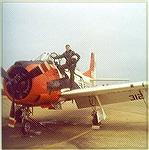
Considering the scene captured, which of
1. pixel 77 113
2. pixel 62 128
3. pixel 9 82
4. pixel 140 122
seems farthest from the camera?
pixel 77 113

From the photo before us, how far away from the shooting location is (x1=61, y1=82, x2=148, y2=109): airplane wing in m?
3.45

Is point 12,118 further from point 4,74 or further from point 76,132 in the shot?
point 76,132

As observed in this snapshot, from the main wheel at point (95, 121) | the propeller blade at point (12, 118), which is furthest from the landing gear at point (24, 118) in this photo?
the main wheel at point (95, 121)

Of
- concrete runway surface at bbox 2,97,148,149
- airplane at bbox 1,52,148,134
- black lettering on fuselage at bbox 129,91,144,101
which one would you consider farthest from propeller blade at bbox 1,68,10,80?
black lettering on fuselage at bbox 129,91,144,101

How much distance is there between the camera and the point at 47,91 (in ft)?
11.1

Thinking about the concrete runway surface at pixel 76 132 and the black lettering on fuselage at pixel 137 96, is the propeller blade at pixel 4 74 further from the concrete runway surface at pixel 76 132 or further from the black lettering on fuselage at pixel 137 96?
the black lettering on fuselage at pixel 137 96

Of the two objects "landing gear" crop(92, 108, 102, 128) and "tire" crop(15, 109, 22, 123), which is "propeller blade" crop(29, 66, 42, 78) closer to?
"tire" crop(15, 109, 22, 123)

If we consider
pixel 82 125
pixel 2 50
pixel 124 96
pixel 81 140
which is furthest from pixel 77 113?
pixel 2 50

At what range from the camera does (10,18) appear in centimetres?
320

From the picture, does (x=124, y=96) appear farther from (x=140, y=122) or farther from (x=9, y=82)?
(x=9, y=82)

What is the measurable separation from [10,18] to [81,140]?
1.20 metres

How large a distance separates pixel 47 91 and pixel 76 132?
482mm

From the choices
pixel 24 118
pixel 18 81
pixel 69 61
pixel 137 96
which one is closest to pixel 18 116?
pixel 24 118

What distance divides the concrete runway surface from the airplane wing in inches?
8.1
